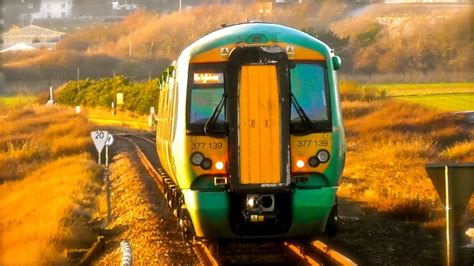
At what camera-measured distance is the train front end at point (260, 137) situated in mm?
11445

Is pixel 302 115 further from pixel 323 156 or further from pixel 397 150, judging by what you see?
pixel 397 150

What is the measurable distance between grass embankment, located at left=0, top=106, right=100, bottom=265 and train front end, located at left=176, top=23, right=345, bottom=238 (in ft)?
13.6

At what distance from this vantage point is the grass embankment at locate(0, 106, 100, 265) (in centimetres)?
1692

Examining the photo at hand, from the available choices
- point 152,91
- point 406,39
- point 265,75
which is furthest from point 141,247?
point 152,91

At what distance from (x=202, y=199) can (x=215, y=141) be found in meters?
0.75

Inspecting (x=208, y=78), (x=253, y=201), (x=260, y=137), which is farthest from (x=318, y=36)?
(x=253, y=201)

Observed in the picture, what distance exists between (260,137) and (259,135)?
29 mm

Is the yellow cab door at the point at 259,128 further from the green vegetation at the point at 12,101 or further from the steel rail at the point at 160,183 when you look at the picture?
the green vegetation at the point at 12,101

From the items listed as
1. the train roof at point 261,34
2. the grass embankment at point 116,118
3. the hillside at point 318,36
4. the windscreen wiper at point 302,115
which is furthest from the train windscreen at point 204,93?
the grass embankment at point 116,118

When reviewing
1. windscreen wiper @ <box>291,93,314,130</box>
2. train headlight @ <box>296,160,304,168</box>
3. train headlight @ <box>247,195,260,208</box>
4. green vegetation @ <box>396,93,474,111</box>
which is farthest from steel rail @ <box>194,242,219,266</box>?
green vegetation @ <box>396,93,474,111</box>

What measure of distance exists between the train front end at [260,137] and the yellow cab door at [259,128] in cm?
1

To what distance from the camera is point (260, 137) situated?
450 inches

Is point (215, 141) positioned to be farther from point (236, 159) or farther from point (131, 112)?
point (131, 112)

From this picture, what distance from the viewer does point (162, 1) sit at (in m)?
48.6
